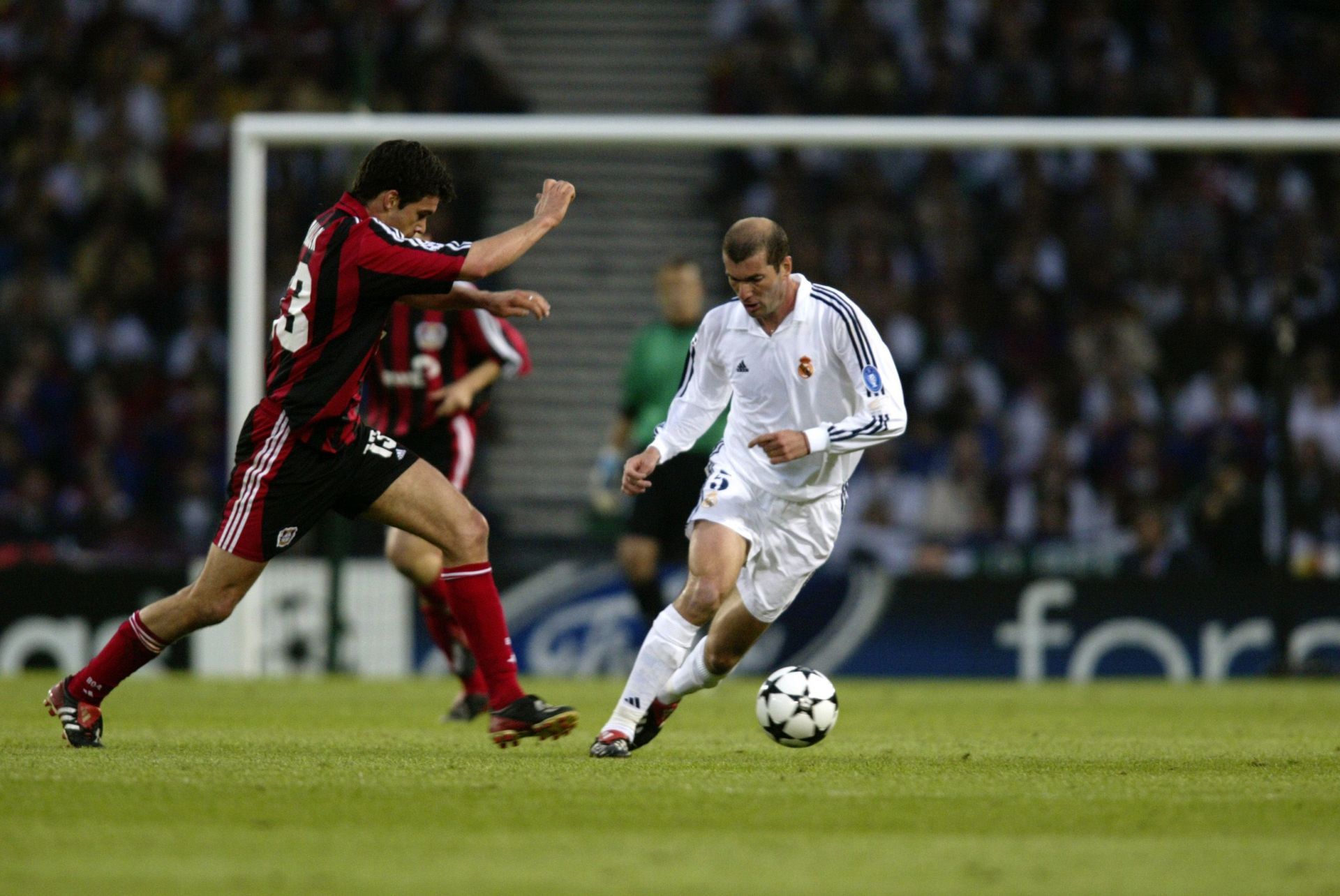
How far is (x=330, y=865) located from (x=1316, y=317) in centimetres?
1232

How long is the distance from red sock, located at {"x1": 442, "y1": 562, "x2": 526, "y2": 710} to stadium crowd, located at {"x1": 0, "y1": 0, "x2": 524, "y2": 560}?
6980 millimetres

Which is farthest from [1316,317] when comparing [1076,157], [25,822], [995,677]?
[25,822]

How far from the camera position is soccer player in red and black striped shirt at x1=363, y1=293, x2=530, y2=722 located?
8.90 metres

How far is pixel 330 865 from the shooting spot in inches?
162

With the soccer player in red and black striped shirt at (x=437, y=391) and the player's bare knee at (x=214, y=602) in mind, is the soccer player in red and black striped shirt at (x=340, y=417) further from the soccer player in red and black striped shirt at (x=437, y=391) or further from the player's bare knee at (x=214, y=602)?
the soccer player in red and black striped shirt at (x=437, y=391)

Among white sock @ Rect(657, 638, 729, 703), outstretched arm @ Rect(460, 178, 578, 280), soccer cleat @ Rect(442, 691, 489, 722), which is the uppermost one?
outstretched arm @ Rect(460, 178, 578, 280)

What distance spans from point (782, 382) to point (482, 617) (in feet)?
4.78

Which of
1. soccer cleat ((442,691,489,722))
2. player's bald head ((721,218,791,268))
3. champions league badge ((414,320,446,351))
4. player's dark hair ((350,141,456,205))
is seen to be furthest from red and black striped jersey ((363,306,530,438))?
player's bald head ((721,218,791,268))

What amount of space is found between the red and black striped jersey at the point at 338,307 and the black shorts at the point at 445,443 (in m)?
2.46

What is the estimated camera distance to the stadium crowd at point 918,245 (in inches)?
569

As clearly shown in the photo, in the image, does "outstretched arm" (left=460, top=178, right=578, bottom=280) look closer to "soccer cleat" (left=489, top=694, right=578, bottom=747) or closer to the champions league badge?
"soccer cleat" (left=489, top=694, right=578, bottom=747)

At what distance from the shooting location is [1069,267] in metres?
16.0

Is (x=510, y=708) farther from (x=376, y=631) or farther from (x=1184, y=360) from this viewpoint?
(x=1184, y=360)

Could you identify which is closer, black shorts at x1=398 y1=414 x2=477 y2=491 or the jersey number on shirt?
the jersey number on shirt
